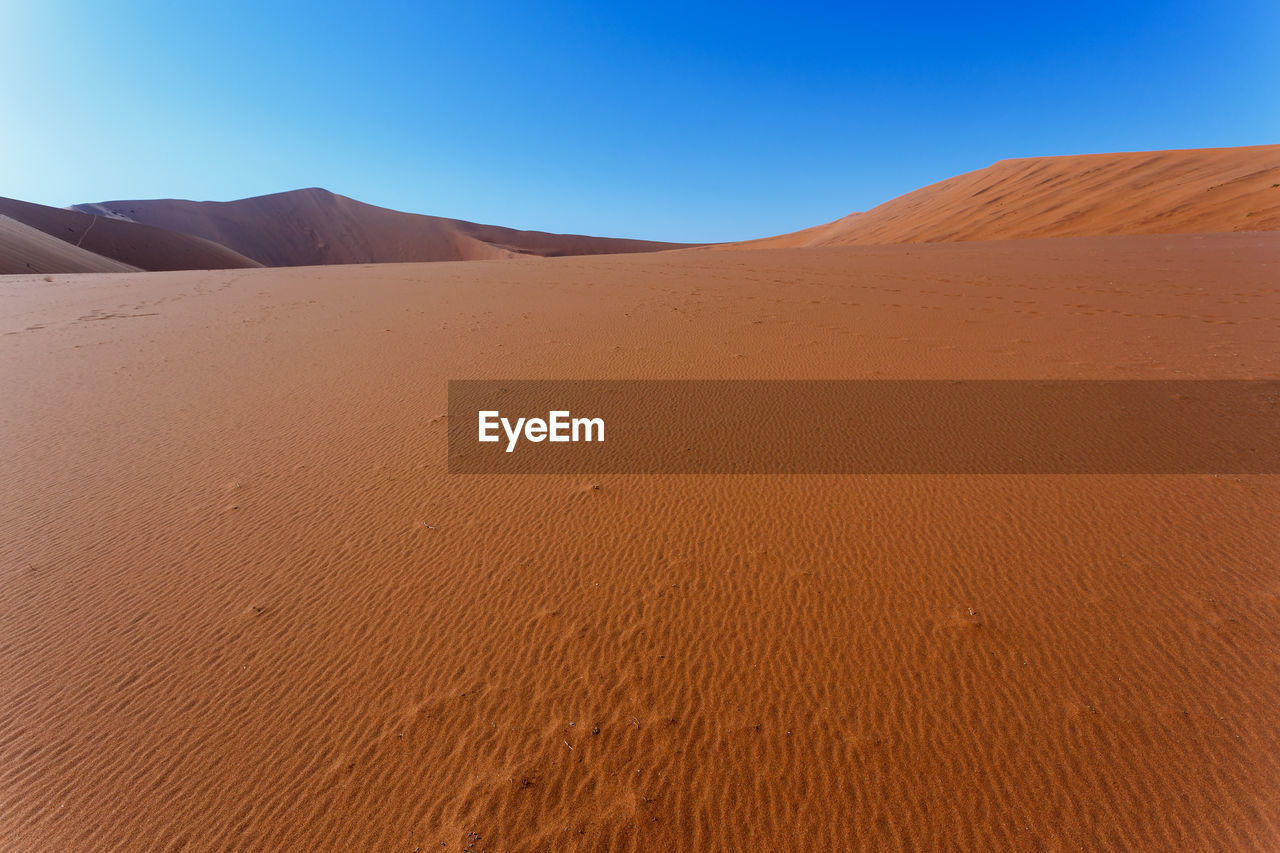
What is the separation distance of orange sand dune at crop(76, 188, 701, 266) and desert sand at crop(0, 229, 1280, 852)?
262 ft

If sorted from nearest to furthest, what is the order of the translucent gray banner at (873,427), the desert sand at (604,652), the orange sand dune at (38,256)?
the desert sand at (604,652)
the translucent gray banner at (873,427)
the orange sand dune at (38,256)

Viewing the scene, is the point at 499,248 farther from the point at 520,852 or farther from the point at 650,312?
the point at 520,852

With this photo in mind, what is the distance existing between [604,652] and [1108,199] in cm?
3662

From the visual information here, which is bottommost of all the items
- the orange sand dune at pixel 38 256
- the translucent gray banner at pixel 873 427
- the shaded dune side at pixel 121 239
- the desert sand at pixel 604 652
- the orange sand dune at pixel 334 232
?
the desert sand at pixel 604 652

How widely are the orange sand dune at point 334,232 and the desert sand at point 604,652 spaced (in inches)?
3142

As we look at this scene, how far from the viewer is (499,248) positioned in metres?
84.4

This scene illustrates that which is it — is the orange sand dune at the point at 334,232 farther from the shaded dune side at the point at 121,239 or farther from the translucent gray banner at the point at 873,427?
the translucent gray banner at the point at 873,427

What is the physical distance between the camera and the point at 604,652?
10.1 feet

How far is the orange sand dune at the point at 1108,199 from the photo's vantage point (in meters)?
22.8

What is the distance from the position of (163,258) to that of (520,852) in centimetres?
6041

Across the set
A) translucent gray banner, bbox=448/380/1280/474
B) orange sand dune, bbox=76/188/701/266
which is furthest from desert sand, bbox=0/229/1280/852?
orange sand dune, bbox=76/188/701/266

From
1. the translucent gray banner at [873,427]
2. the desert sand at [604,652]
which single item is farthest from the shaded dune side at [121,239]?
the desert sand at [604,652]

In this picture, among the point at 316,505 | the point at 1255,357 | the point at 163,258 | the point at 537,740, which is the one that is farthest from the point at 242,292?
the point at 163,258

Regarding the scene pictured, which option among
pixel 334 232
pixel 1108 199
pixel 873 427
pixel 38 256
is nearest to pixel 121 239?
pixel 38 256
